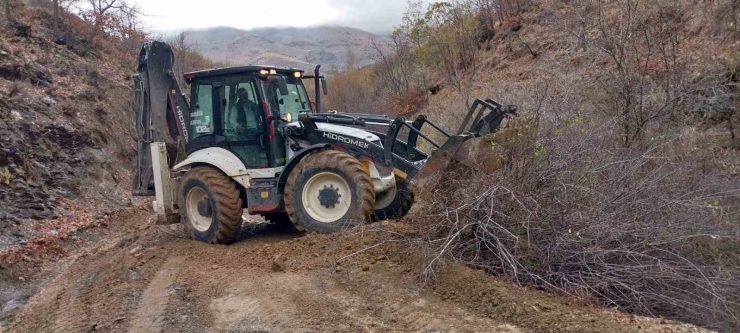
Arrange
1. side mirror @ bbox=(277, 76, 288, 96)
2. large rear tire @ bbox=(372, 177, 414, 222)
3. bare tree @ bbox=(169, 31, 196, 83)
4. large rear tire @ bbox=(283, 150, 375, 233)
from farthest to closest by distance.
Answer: bare tree @ bbox=(169, 31, 196, 83) → side mirror @ bbox=(277, 76, 288, 96) → large rear tire @ bbox=(372, 177, 414, 222) → large rear tire @ bbox=(283, 150, 375, 233)

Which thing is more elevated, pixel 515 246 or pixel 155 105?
pixel 155 105

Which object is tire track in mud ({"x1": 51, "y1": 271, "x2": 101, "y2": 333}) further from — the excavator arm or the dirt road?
the excavator arm

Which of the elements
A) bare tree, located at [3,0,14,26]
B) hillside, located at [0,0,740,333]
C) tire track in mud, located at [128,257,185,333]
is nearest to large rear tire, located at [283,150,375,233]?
hillside, located at [0,0,740,333]

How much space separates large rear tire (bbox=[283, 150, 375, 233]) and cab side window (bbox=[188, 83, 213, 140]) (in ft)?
6.16

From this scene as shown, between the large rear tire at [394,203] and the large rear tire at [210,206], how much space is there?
2013 mm

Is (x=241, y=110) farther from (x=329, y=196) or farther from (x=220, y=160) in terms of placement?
(x=329, y=196)

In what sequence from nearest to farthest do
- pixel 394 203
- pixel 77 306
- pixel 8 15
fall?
1. pixel 77 306
2. pixel 394 203
3. pixel 8 15

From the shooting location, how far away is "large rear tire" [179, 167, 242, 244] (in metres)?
8.52

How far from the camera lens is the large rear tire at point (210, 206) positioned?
8523mm

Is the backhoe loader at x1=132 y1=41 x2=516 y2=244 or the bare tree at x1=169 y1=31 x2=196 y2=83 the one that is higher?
the bare tree at x1=169 y1=31 x2=196 y2=83

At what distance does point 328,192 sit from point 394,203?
92 centimetres

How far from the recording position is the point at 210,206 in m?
8.77

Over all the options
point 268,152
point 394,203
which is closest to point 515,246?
point 394,203

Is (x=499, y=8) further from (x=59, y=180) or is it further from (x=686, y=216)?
(x=686, y=216)
